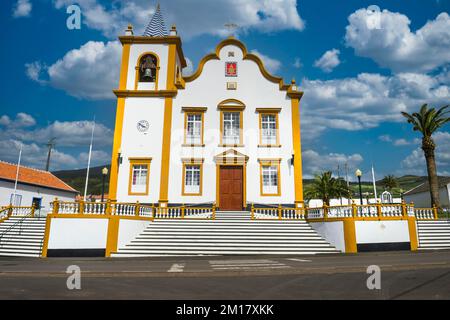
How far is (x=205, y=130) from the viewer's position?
22.1 meters

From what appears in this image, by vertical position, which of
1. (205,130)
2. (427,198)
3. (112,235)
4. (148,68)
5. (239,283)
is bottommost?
(239,283)

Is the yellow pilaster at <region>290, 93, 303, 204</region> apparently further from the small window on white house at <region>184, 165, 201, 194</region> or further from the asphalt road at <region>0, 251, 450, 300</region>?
the asphalt road at <region>0, 251, 450, 300</region>

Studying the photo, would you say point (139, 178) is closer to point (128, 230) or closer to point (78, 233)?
point (128, 230)

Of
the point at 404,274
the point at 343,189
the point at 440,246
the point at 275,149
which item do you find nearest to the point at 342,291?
the point at 404,274

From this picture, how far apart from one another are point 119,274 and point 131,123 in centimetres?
1483

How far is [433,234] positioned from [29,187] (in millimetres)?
37959

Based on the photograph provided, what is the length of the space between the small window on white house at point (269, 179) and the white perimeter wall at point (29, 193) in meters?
19.9

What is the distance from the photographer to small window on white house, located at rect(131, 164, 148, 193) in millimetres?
21094

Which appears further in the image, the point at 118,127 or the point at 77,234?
the point at 118,127

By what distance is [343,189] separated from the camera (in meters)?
54.9

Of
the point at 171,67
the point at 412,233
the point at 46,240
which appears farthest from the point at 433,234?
the point at 171,67

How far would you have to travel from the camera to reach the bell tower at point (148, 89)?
2130 centimetres

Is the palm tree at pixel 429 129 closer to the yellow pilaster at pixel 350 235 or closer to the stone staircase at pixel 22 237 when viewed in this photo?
the yellow pilaster at pixel 350 235
